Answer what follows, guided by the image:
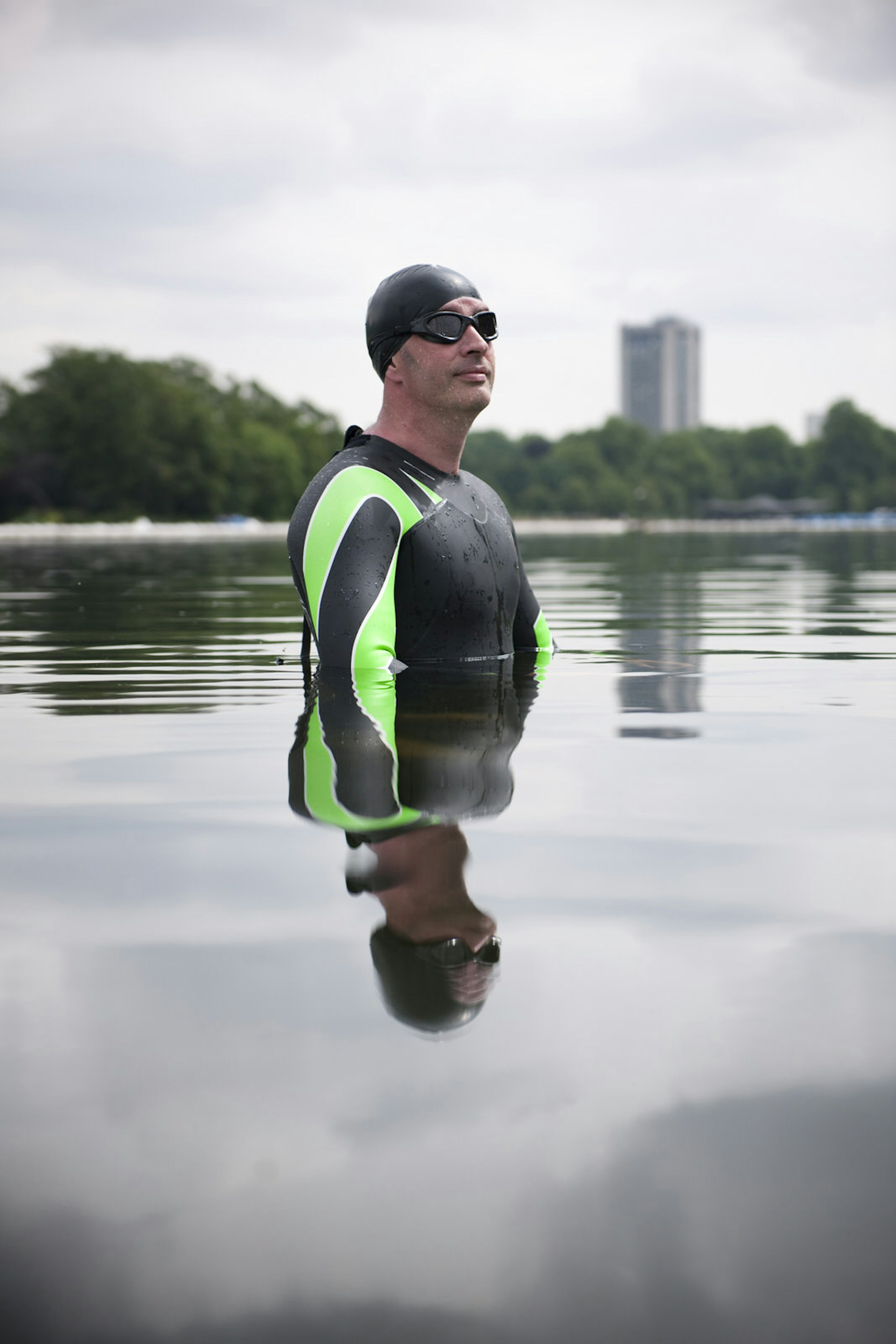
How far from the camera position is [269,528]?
8650cm

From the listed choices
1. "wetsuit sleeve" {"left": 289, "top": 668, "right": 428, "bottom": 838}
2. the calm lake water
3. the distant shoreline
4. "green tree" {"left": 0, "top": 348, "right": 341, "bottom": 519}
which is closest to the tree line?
"green tree" {"left": 0, "top": 348, "right": 341, "bottom": 519}

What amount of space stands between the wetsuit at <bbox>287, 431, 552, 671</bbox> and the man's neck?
0.13ft

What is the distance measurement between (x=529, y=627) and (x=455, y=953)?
4.25 metres

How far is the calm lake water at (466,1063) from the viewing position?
1291 mm

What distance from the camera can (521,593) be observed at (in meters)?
5.98

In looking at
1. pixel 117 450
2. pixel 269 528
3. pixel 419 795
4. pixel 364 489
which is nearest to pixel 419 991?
pixel 419 795

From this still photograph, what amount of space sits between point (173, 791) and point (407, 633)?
1851 mm

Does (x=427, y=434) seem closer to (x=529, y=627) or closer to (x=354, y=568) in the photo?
(x=354, y=568)

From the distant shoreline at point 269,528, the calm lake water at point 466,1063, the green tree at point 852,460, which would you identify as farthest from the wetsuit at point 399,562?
the green tree at point 852,460

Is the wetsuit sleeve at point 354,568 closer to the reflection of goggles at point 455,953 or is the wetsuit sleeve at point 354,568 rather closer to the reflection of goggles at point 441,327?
the reflection of goggles at point 441,327

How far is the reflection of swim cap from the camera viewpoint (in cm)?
177

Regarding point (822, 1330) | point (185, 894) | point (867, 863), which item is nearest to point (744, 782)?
point (867, 863)

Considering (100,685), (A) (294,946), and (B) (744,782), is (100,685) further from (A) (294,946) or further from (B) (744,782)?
(A) (294,946)

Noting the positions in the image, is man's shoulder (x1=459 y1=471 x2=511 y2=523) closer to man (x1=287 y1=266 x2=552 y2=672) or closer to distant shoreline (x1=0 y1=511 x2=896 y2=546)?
man (x1=287 y1=266 x2=552 y2=672)
